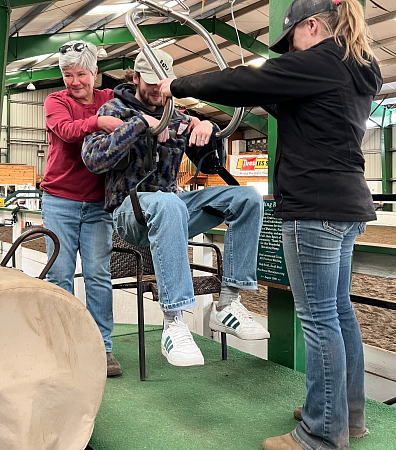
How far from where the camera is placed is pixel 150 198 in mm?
1917

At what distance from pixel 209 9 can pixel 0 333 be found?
36.9 feet

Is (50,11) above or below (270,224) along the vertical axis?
above

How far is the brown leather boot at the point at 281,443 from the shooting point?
1.71 m

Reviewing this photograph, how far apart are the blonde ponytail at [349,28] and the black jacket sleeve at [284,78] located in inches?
2.9

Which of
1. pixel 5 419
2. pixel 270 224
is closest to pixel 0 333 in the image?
pixel 5 419

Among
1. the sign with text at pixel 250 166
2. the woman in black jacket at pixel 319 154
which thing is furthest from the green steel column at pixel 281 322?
the sign with text at pixel 250 166

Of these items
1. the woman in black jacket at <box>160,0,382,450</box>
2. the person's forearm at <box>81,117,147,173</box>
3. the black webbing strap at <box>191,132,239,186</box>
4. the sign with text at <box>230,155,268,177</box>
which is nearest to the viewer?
the woman in black jacket at <box>160,0,382,450</box>

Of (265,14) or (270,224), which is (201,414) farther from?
(265,14)

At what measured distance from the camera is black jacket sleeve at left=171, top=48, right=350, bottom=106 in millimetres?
1512

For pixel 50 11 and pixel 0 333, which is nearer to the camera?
pixel 0 333

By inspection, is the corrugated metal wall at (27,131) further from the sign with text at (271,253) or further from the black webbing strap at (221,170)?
the black webbing strap at (221,170)

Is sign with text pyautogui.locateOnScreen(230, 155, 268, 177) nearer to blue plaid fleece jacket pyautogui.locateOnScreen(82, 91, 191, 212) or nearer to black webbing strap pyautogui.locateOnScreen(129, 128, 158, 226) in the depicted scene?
blue plaid fleece jacket pyautogui.locateOnScreen(82, 91, 191, 212)

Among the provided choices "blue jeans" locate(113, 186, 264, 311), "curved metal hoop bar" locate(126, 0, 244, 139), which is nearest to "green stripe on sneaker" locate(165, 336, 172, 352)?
"blue jeans" locate(113, 186, 264, 311)

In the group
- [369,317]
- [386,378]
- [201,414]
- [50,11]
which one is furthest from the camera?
[50,11]
